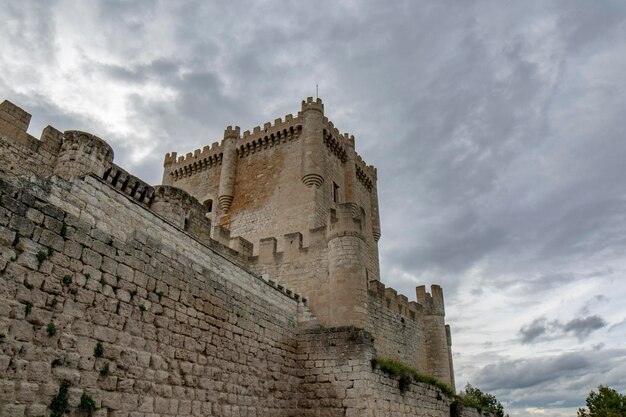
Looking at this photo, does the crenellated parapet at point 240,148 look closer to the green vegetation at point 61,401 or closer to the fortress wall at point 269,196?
the fortress wall at point 269,196

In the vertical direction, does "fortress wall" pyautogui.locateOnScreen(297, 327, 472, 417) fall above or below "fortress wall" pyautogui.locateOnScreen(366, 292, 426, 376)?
below

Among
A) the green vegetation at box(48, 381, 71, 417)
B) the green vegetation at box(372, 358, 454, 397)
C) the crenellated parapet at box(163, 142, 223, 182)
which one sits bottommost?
the green vegetation at box(48, 381, 71, 417)

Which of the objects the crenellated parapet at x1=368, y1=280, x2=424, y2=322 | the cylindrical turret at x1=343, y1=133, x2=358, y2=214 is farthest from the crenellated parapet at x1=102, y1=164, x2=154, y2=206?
the cylindrical turret at x1=343, y1=133, x2=358, y2=214

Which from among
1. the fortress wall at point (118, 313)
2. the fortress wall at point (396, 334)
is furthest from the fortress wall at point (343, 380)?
the fortress wall at point (396, 334)

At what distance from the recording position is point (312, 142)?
2097 cm

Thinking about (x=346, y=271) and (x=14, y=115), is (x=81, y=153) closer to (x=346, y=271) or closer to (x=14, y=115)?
(x=14, y=115)

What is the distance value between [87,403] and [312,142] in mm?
16330

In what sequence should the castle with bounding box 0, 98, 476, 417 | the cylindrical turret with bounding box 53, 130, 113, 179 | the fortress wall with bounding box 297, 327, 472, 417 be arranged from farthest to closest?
1. the fortress wall with bounding box 297, 327, 472, 417
2. the cylindrical turret with bounding box 53, 130, 113, 179
3. the castle with bounding box 0, 98, 476, 417

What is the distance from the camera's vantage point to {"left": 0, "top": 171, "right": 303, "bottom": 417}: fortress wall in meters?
5.41

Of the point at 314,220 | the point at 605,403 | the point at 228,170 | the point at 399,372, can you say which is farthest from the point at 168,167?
the point at 605,403

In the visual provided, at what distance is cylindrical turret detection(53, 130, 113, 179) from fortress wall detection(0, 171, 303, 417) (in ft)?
7.52

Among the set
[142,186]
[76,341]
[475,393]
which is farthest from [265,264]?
[475,393]

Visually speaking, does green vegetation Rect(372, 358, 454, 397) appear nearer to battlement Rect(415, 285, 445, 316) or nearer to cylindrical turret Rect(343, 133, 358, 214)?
battlement Rect(415, 285, 445, 316)

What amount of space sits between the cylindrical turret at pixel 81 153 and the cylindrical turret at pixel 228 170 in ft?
41.6
